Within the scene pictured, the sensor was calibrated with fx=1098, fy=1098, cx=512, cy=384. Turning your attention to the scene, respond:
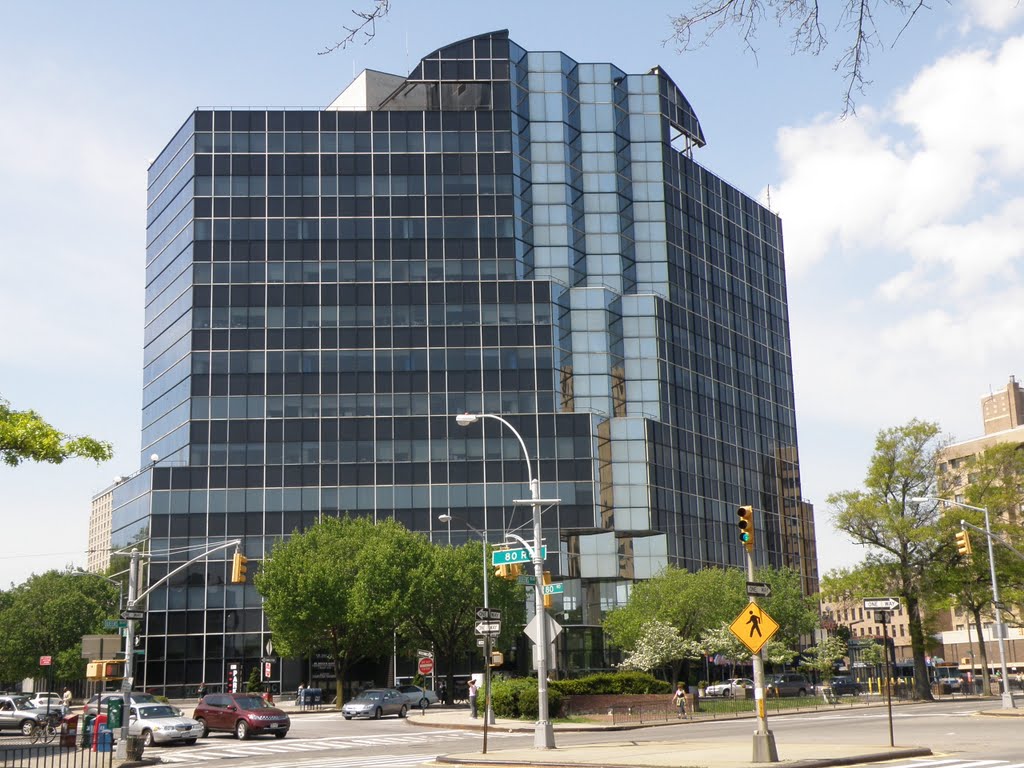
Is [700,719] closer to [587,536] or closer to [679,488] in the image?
[587,536]

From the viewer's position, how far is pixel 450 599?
6869 cm

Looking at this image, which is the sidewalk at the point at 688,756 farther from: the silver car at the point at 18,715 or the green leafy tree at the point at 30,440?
the silver car at the point at 18,715

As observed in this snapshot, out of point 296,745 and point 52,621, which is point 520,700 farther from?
point 52,621

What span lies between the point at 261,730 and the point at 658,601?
3656 cm

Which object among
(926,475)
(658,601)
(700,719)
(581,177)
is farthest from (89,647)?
(581,177)

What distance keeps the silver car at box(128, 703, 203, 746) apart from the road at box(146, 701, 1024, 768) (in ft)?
1.78

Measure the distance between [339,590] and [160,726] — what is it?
2938 centimetres

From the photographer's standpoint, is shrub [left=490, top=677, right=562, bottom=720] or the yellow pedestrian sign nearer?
the yellow pedestrian sign

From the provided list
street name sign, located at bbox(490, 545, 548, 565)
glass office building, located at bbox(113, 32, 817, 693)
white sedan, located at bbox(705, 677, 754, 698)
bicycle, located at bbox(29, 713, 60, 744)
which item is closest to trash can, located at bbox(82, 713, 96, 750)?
bicycle, located at bbox(29, 713, 60, 744)

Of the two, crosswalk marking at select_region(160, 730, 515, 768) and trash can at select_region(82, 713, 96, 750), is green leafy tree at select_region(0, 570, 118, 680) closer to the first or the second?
crosswalk marking at select_region(160, 730, 515, 768)

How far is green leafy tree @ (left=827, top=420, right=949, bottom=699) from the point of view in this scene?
66.2 m

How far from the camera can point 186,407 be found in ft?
290

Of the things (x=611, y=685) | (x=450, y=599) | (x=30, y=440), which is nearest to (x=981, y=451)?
(x=450, y=599)

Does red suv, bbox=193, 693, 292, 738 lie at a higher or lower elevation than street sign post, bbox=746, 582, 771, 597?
lower
